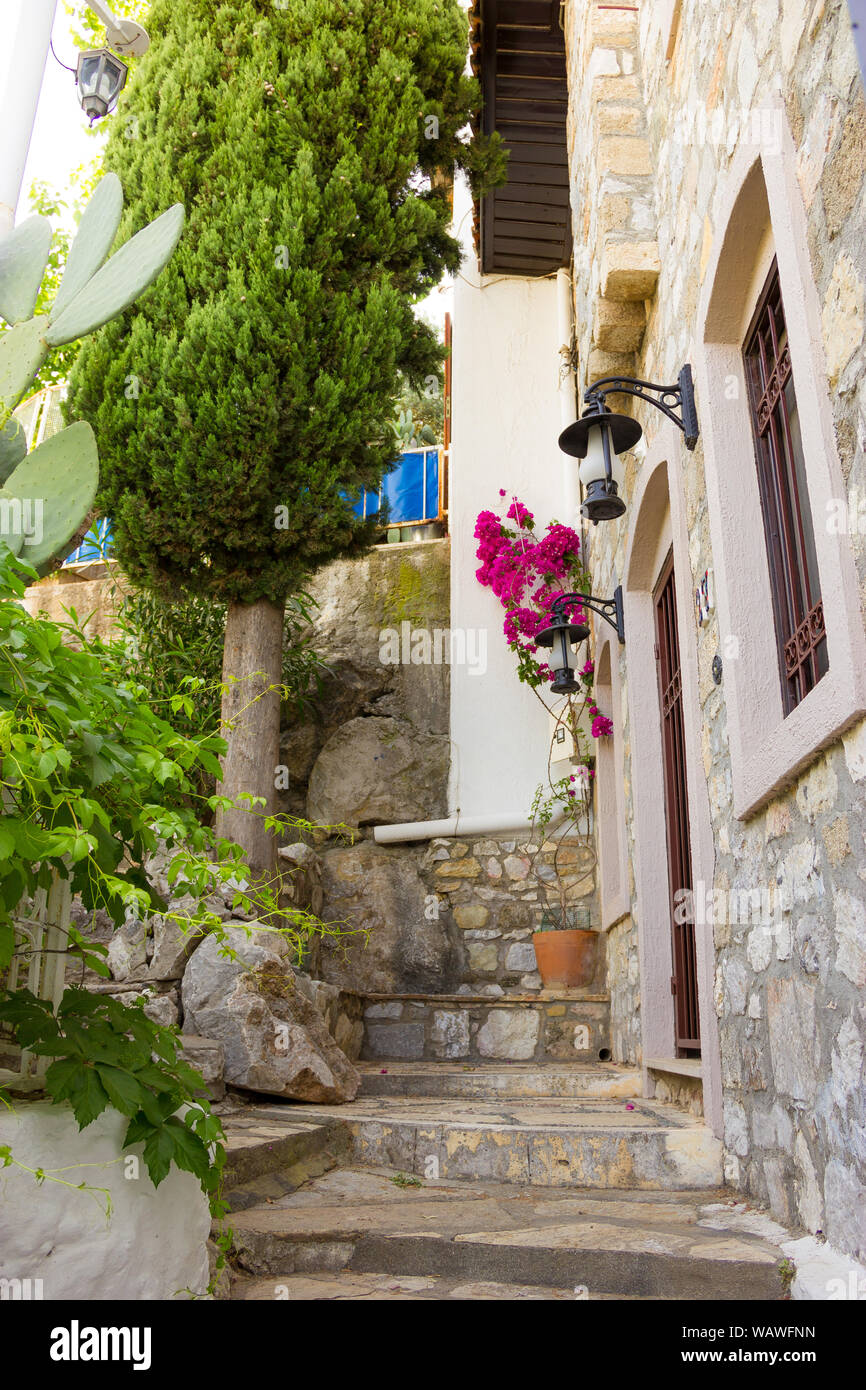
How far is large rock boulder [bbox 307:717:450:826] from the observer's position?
7.27 metres

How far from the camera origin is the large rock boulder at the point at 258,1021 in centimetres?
382

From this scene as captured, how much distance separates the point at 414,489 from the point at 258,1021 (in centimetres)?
600

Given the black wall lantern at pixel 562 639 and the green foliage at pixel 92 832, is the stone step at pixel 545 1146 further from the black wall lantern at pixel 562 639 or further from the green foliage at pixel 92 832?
the black wall lantern at pixel 562 639

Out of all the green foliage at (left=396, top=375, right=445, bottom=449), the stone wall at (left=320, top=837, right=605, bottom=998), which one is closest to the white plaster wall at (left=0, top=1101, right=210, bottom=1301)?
the stone wall at (left=320, top=837, right=605, bottom=998)

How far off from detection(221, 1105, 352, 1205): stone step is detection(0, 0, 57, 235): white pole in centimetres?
322

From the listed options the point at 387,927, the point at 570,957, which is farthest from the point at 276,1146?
the point at 387,927

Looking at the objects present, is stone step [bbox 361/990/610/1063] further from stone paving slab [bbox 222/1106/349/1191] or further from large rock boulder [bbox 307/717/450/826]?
stone paving slab [bbox 222/1106/349/1191]

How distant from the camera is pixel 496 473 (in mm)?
8117

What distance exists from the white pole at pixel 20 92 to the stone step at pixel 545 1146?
3.47 m

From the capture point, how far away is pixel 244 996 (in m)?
3.88

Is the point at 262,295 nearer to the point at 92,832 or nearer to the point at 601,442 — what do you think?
the point at 601,442

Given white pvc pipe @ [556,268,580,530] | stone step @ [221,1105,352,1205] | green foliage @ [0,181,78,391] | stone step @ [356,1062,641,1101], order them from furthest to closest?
1. green foliage @ [0,181,78,391]
2. white pvc pipe @ [556,268,580,530]
3. stone step @ [356,1062,641,1101]
4. stone step @ [221,1105,352,1205]

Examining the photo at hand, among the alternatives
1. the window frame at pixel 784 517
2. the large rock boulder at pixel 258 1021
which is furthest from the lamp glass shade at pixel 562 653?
the window frame at pixel 784 517
